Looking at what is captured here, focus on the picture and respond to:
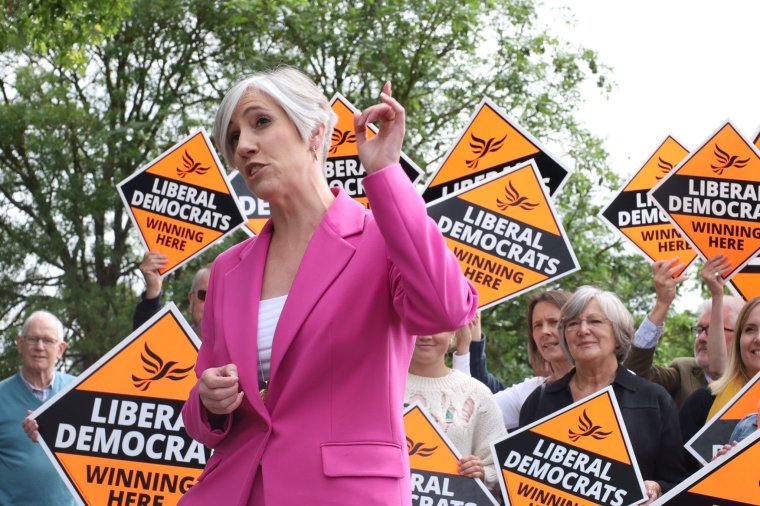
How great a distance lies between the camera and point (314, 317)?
253 centimetres

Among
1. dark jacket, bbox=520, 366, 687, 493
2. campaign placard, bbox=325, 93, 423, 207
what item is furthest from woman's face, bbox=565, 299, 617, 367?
campaign placard, bbox=325, 93, 423, 207

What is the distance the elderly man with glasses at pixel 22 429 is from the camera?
316 inches

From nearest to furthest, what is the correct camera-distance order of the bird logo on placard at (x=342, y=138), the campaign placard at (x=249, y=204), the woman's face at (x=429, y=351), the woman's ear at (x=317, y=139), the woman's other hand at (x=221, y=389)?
the woman's other hand at (x=221, y=389), the woman's ear at (x=317, y=139), the woman's face at (x=429, y=351), the bird logo on placard at (x=342, y=138), the campaign placard at (x=249, y=204)

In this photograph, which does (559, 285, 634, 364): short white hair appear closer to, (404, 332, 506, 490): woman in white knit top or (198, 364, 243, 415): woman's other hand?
(404, 332, 506, 490): woman in white knit top

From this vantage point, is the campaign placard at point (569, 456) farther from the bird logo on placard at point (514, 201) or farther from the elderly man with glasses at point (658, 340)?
the bird logo on placard at point (514, 201)

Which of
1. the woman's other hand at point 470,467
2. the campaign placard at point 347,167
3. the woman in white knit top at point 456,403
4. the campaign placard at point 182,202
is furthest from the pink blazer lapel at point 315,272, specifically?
the campaign placard at point 182,202

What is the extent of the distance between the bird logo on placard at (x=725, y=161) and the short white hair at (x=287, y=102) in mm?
4897

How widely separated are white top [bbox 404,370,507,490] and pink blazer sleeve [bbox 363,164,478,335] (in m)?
3.33

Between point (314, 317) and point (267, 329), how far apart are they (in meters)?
0.16

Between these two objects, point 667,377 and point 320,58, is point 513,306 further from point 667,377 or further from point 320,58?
point 667,377

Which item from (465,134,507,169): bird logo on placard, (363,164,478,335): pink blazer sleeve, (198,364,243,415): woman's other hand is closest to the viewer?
(363,164,478,335): pink blazer sleeve

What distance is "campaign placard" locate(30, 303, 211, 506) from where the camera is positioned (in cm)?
497

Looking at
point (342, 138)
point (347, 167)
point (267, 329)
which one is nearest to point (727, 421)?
point (347, 167)

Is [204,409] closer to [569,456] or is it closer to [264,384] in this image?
[264,384]
